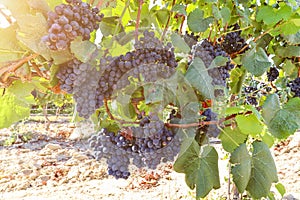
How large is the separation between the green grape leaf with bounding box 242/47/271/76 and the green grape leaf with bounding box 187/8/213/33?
0.21m

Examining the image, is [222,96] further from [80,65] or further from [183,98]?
[80,65]

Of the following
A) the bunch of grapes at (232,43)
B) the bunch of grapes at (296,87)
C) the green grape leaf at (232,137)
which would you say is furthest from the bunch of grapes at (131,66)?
the bunch of grapes at (296,87)

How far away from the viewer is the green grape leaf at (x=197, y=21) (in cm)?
133

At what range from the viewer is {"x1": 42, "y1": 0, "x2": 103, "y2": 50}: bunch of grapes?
30.2 inches

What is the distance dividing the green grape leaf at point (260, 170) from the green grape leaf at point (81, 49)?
68 centimetres

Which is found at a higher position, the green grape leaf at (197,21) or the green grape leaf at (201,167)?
the green grape leaf at (197,21)

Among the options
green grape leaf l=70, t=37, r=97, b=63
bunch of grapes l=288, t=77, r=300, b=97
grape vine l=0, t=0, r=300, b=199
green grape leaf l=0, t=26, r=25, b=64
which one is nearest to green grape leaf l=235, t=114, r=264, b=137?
grape vine l=0, t=0, r=300, b=199

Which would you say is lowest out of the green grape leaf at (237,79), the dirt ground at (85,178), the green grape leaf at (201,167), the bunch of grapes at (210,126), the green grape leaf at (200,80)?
the dirt ground at (85,178)

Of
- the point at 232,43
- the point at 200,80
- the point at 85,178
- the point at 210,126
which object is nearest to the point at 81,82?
the point at 200,80

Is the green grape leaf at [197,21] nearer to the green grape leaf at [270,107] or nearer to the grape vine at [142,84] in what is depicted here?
the grape vine at [142,84]

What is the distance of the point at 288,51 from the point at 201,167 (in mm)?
876

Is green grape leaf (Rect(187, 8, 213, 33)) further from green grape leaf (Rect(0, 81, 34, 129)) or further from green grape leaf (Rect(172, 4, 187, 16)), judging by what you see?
green grape leaf (Rect(0, 81, 34, 129))

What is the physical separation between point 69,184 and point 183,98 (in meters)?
5.47

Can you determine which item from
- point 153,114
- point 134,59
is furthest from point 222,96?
point 134,59
